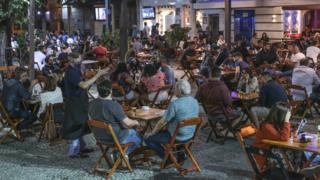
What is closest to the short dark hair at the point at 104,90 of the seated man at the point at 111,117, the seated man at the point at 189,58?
the seated man at the point at 111,117

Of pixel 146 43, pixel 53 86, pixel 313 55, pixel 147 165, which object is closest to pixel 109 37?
pixel 146 43

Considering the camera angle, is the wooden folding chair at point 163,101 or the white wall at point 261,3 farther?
the white wall at point 261,3

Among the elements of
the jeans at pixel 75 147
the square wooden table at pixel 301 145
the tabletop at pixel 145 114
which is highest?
the tabletop at pixel 145 114

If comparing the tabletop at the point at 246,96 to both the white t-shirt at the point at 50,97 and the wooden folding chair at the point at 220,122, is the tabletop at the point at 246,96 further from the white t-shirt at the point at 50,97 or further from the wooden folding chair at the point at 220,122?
the white t-shirt at the point at 50,97

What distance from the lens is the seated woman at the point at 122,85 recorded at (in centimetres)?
1136

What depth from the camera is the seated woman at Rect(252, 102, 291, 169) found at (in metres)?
6.39

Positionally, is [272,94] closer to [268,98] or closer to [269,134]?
[268,98]

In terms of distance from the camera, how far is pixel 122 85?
38.2ft

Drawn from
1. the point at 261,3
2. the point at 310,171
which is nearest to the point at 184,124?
the point at 310,171

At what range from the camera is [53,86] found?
32.4 feet

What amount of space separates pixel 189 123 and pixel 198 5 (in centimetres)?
2548

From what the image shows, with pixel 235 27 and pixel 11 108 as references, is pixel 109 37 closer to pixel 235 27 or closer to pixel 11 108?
pixel 235 27

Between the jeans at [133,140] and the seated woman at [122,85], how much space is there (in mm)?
3455

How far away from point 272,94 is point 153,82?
3164 millimetres
